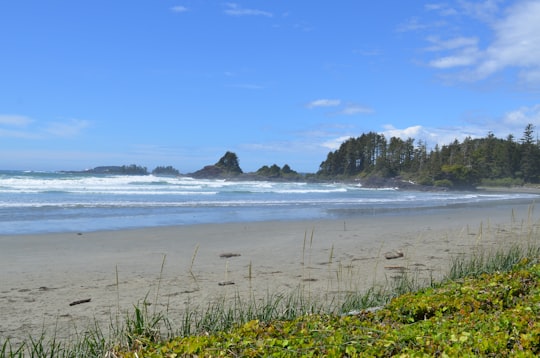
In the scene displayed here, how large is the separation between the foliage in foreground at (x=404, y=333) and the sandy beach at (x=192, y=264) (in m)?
1.41

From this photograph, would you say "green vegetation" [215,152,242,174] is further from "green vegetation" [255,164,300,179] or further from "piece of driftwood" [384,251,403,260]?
"piece of driftwood" [384,251,403,260]

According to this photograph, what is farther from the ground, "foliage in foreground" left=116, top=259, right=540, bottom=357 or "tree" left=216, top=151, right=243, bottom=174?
"tree" left=216, top=151, right=243, bottom=174

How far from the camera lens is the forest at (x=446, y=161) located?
6919 centimetres

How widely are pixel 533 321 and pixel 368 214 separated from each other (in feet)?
60.5

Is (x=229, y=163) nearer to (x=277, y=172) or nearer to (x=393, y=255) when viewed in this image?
(x=277, y=172)

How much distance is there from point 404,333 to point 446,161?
8559 cm

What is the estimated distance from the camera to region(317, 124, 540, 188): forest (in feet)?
227

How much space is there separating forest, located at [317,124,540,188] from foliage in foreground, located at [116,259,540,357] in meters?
61.4

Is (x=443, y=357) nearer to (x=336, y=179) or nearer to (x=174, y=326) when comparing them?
(x=174, y=326)

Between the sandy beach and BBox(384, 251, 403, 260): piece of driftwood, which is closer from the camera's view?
the sandy beach

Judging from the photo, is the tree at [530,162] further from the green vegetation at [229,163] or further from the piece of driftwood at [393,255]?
the piece of driftwood at [393,255]

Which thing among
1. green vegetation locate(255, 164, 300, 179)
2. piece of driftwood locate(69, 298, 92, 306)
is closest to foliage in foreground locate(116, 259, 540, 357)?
piece of driftwood locate(69, 298, 92, 306)

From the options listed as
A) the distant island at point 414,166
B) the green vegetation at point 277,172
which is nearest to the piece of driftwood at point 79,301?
the distant island at point 414,166

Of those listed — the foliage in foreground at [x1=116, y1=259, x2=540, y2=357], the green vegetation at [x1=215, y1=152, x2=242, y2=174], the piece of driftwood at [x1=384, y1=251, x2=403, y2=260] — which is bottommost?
the piece of driftwood at [x1=384, y1=251, x2=403, y2=260]
